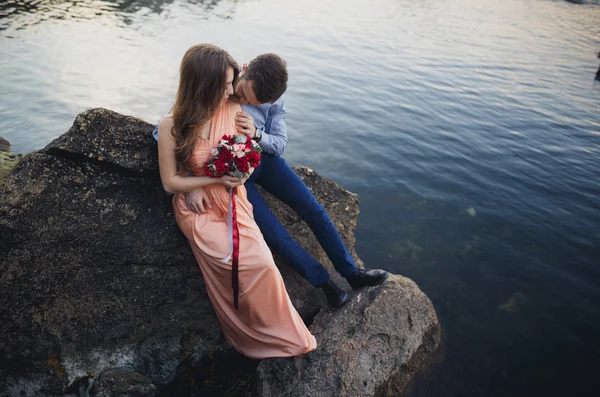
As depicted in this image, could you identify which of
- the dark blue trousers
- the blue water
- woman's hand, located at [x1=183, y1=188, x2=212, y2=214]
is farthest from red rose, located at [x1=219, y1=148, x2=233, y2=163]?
the blue water

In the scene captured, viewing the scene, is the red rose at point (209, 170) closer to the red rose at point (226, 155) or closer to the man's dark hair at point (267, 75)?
the red rose at point (226, 155)

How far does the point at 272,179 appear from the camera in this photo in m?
4.89

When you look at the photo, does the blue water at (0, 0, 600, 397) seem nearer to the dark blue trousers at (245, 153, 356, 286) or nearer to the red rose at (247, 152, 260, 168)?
the dark blue trousers at (245, 153, 356, 286)

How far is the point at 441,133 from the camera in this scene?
13.3m

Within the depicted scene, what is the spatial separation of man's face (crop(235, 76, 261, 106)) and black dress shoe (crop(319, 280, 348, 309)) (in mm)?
2257

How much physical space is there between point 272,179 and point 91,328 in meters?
2.56

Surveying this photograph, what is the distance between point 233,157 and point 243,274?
113cm

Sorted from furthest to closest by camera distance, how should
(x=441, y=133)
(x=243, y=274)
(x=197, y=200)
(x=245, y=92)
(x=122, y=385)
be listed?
(x=441, y=133)
(x=122, y=385)
(x=245, y=92)
(x=197, y=200)
(x=243, y=274)

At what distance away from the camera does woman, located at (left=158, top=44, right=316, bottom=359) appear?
12.4ft

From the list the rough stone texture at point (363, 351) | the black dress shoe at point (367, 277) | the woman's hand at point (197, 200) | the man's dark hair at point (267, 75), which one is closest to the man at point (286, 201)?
the black dress shoe at point (367, 277)

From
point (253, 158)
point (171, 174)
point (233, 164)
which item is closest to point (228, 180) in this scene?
point (233, 164)

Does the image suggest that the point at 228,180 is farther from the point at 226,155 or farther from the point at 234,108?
the point at 234,108

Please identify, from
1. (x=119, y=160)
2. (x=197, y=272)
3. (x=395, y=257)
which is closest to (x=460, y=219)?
(x=395, y=257)

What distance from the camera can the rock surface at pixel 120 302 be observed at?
163 inches
